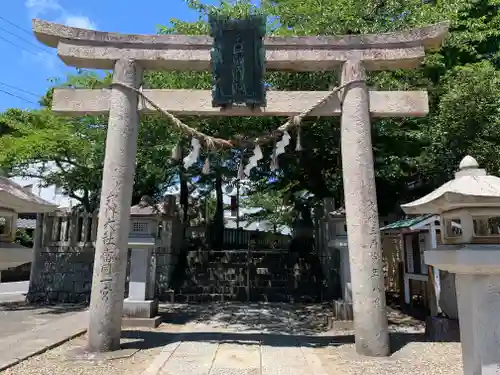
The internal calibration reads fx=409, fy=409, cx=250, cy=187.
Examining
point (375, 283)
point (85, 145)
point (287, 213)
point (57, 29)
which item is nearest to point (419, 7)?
point (375, 283)

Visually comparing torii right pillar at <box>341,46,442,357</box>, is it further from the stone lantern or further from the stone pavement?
the stone lantern

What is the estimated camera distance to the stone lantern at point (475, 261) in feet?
13.8

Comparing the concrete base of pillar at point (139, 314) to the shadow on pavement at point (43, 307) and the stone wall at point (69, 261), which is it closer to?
the shadow on pavement at point (43, 307)

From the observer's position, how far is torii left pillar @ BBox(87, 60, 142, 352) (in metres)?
6.68

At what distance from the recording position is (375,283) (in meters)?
6.65

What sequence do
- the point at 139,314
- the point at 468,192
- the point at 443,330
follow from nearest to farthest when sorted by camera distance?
the point at 468,192
the point at 443,330
the point at 139,314

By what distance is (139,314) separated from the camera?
30.9 ft

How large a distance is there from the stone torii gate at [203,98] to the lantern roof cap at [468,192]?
2154mm

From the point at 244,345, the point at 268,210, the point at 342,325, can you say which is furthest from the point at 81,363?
the point at 268,210

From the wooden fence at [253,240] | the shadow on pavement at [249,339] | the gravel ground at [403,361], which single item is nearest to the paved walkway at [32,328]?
the shadow on pavement at [249,339]

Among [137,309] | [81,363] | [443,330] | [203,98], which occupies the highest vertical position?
[203,98]

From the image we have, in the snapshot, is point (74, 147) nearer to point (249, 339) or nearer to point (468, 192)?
point (249, 339)

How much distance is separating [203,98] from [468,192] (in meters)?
4.75

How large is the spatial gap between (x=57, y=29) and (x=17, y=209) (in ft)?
12.3
